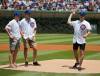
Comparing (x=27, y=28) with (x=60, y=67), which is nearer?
(x=60, y=67)

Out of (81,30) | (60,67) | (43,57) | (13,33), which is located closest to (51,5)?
(43,57)

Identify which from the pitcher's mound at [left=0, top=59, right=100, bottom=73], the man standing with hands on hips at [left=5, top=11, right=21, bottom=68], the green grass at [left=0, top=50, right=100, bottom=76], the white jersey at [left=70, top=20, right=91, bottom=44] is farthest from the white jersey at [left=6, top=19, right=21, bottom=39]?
the white jersey at [left=70, top=20, right=91, bottom=44]

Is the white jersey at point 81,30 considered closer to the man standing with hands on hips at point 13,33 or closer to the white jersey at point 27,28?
the white jersey at point 27,28

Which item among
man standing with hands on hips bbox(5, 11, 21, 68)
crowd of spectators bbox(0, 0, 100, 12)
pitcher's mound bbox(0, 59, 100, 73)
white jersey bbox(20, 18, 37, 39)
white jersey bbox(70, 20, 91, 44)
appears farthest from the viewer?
crowd of spectators bbox(0, 0, 100, 12)

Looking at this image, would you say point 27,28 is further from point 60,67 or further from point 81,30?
point 81,30

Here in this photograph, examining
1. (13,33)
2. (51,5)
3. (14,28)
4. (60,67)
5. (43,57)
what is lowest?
(51,5)

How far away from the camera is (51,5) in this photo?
35375mm

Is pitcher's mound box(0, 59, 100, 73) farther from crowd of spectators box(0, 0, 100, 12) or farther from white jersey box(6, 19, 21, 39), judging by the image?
crowd of spectators box(0, 0, 100, 12)

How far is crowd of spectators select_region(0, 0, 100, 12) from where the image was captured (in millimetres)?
34781

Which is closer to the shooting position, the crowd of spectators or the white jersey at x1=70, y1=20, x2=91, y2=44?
the white jersey at x1=70, y1=20, x2=91, y2=44

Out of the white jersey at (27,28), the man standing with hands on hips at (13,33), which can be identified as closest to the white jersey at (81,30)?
the white jersey at (27,28)

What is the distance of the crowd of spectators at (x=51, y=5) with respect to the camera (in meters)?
34.8

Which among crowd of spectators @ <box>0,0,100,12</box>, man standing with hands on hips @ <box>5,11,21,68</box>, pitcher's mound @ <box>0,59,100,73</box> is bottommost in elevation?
crowd of spectators @ <box>0,0,100,12</box>

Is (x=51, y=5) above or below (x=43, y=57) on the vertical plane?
below
